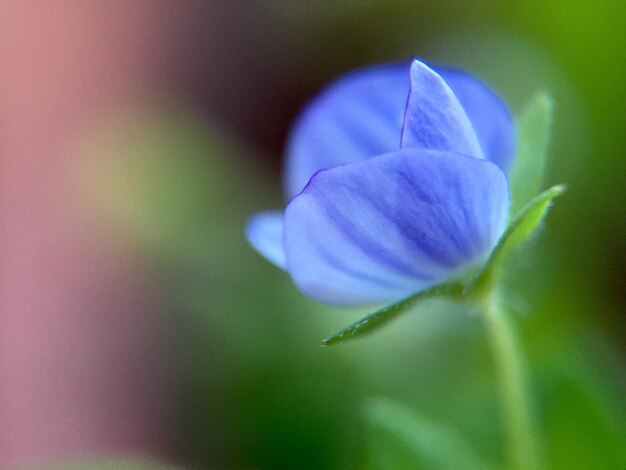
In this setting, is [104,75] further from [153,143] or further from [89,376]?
[89,376]

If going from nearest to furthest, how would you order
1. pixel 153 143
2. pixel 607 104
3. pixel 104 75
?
pixel 607 104 → pixel 153 143 → pixel 104 75

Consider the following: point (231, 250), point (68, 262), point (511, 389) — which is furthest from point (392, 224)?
point (68, 262)

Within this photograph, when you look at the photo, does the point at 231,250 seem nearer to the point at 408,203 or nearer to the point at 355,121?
the point at 355,121

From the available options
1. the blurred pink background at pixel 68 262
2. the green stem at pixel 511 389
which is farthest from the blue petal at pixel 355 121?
the blurred pink background at pixel 68 262

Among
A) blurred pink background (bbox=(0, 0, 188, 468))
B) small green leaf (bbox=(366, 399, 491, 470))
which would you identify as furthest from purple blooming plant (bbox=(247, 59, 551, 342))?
blurred pink background (bbox=(0, 0, 188, 468))

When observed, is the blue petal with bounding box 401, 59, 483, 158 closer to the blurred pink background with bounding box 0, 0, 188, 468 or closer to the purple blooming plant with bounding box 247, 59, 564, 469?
the purple blooming plant with bounding box 247, 59, 564, 469

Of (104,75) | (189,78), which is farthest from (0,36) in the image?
(189,78)
